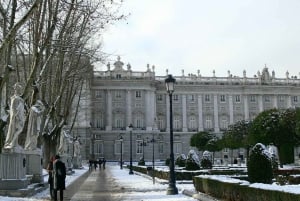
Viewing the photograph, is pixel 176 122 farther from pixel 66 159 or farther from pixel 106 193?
pixel 106 193

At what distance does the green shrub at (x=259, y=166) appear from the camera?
15414 mm

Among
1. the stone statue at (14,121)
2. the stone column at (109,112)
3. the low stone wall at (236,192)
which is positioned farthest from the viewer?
the stone column at (109,112)

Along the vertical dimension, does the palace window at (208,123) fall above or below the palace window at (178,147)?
above

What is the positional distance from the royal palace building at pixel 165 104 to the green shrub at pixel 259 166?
7678 centimetres

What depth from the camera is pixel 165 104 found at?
10056 cm

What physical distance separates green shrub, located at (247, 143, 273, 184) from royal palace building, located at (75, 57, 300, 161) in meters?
76.8

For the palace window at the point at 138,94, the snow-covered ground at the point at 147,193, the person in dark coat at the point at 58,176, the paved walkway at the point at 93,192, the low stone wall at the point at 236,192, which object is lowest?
the paved walkway at the point at 93,192

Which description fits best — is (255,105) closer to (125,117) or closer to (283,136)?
(125,117)

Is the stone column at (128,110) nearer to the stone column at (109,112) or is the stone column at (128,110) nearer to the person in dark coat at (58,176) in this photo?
the stone column at (109,112)

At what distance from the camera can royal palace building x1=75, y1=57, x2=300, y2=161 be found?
94625 mm

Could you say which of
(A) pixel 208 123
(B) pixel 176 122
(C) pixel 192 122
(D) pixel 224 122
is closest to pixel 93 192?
(B) pixel 176 122

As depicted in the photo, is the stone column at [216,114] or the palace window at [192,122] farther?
the stone column at [216,114]

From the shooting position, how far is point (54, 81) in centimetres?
2662

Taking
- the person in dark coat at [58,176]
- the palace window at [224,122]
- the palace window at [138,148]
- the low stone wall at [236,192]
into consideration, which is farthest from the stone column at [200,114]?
the person in dark coat at [58,176]
